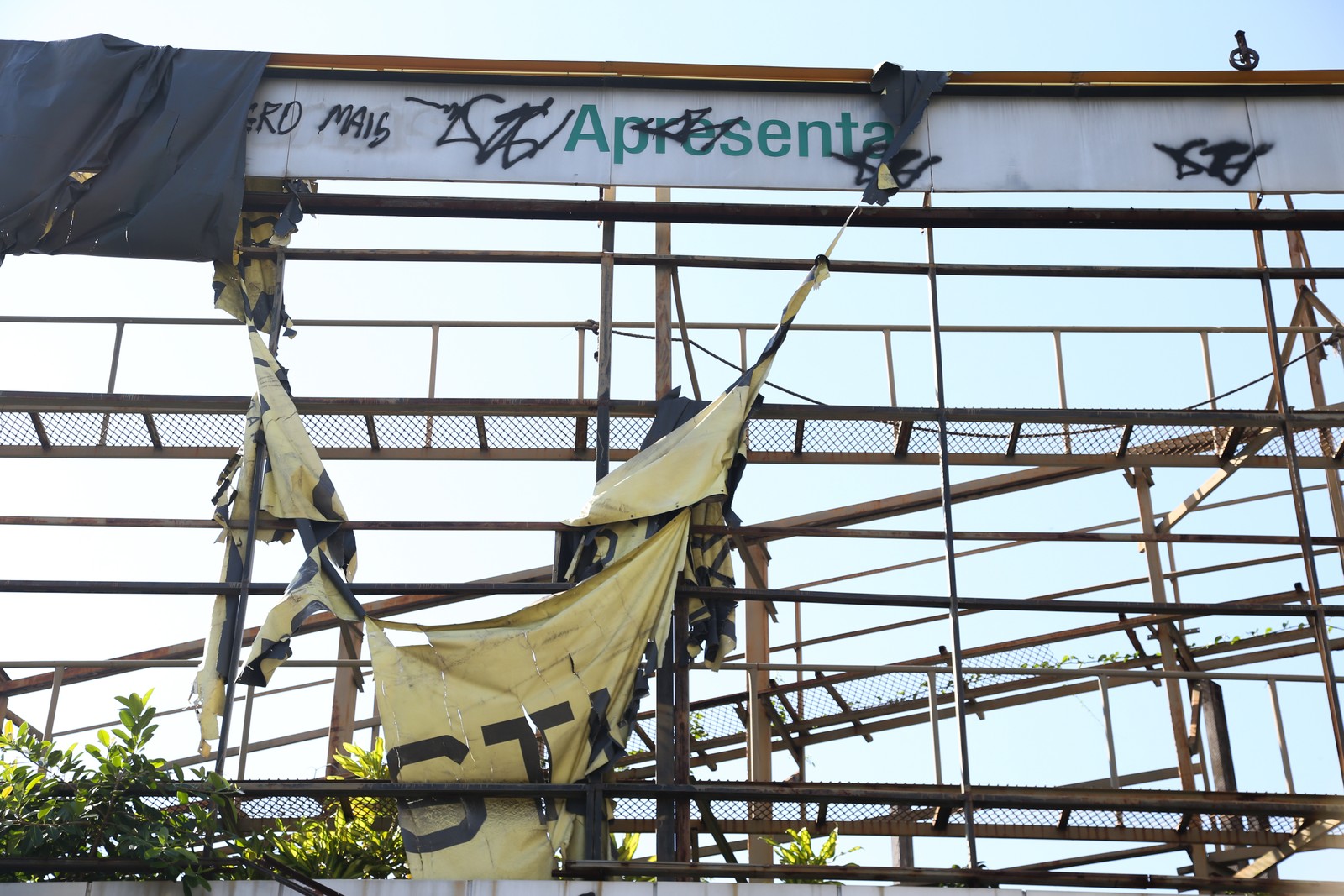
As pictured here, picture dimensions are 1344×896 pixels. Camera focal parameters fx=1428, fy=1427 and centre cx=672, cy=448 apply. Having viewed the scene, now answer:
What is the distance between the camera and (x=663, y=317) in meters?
10.7

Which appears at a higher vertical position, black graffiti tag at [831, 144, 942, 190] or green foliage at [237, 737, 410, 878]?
→ black graffiti tag at [831, 144, 942, 190]

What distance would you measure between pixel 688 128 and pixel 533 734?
4682 mm

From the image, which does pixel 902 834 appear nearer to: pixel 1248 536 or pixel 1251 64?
pixel 1248 536

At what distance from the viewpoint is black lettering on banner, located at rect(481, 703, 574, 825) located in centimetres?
875

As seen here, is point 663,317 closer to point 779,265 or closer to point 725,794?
point 779,265

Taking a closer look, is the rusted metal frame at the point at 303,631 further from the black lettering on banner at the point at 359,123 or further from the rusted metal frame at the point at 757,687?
the black lettering on banner at the point at 359,123

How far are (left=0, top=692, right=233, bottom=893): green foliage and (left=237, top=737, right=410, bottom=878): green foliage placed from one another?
555 mm

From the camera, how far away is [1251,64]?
35.7 feet

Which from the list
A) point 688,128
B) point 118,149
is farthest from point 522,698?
point 118,149

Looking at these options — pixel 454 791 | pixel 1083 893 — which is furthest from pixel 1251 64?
pixel 454 791

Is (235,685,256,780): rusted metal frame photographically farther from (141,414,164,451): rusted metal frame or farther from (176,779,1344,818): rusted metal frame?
(141,414,164,451): rusted metal frame

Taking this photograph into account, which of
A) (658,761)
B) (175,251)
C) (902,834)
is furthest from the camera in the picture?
(902,834)

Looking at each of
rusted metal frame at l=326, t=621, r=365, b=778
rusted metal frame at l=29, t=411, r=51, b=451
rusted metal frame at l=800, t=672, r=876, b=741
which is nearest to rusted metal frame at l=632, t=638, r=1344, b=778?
rusted metal frame at l=800, t=672, r=876, b=741

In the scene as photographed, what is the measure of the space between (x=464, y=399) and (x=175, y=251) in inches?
90.9
